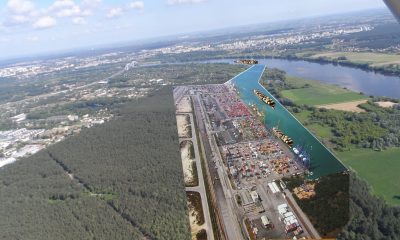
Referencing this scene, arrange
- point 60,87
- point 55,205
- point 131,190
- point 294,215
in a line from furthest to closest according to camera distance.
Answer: point 60,87 → point 55,205 → point 131,190 → point 294,215

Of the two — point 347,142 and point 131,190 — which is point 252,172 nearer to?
point 131,190

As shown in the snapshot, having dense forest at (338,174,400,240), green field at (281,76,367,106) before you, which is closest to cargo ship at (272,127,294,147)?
dense forest at (338,174,400,240)

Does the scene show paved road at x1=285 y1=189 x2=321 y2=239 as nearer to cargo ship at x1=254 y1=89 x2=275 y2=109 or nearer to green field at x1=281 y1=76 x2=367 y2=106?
cargo ship at x1=254 y1=89 x2=275 y2=109

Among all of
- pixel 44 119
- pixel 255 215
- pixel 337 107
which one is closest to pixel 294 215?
pixel 255 215

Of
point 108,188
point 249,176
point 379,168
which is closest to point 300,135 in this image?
point 249,176

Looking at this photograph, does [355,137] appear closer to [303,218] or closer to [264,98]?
[264,98]

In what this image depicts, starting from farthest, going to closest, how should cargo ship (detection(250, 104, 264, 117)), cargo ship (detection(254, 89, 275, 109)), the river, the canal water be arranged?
1. the river
2. cargo ship (detection(250, 104, 264, 117))
3. cargo ship (detection(254, 89, 275, 109))
4. the canal water
